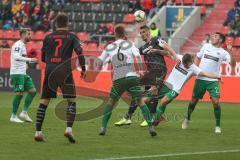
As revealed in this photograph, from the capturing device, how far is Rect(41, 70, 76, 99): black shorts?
14.3 metres

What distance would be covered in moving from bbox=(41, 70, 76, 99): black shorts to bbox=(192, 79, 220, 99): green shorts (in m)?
4.11

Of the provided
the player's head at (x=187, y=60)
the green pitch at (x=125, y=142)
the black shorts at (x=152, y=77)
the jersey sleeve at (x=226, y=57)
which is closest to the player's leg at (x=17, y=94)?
the green pitch at (x=125, y=142)

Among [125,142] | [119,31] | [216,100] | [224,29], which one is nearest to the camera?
[125,142]

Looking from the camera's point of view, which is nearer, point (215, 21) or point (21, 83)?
point (21, 83)

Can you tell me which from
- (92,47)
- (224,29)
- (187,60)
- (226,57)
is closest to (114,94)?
(187,60)

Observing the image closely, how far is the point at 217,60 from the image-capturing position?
57.7 ft

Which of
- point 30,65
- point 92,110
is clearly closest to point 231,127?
point 92,110

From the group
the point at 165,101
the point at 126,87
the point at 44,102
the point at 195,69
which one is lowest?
the point at 165,101

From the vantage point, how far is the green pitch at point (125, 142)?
1295 centimetres

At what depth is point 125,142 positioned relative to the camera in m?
14.8

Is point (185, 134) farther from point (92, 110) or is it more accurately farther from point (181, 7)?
point (181, 7)

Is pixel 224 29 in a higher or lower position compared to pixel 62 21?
lower

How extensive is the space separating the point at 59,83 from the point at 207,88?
427 cm

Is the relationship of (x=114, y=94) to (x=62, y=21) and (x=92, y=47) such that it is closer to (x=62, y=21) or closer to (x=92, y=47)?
(x=62, y=21)
